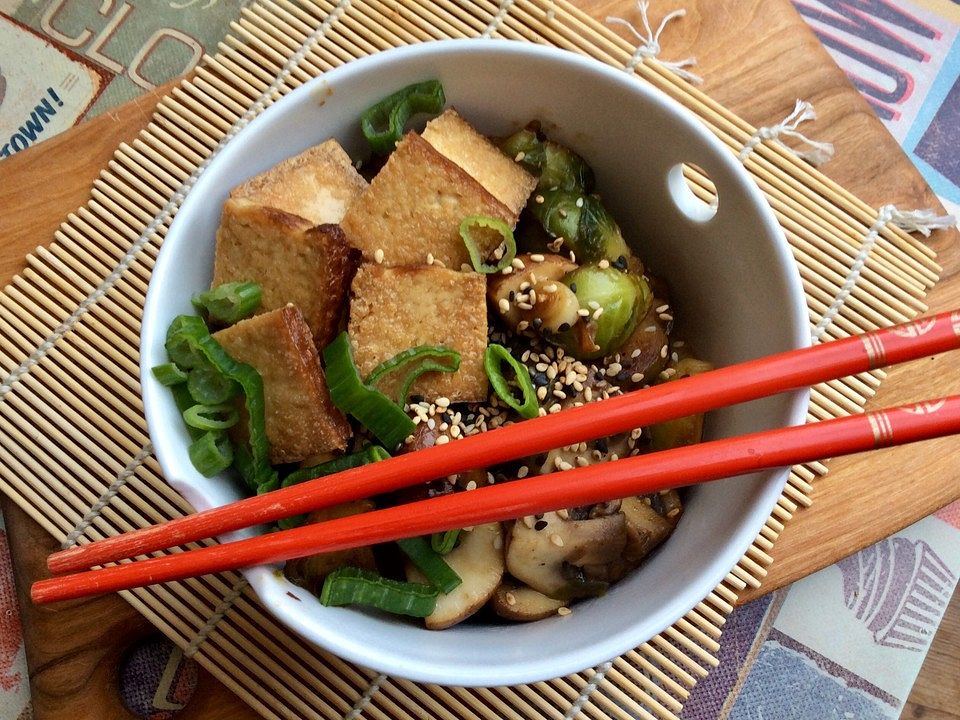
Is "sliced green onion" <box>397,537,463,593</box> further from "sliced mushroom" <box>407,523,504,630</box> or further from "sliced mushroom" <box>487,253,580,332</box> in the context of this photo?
"sliced mushroom" <box>487,253,580,332</box>

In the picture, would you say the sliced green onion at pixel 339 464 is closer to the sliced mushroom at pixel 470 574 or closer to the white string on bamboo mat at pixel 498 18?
the sliced mushroom at pixel 470 574

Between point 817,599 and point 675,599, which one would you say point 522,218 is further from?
point 817,599

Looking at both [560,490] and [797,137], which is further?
[797,137]

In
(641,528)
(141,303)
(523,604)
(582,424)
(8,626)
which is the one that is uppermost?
(582,424)

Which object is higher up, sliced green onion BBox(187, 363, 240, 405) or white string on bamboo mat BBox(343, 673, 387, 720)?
sliced green onion BBox(187, 363, 240, 405)

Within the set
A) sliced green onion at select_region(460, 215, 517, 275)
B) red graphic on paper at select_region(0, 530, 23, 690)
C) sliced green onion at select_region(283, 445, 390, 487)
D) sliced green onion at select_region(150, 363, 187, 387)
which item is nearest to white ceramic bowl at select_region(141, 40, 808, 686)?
sliced green onion at select_region(150, 363, 187, 387)

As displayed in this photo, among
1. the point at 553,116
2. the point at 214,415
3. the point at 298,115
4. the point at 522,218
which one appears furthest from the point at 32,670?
the point at 553,116

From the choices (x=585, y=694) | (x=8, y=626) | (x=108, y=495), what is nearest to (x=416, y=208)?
(x=108, y=495)

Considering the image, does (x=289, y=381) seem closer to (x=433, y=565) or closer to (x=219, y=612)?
(x=433, y=565)
